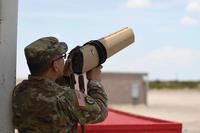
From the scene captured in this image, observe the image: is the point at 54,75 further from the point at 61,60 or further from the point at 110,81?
the point at 110,81

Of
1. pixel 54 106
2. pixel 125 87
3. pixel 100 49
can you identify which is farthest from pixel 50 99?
pixel 125 87

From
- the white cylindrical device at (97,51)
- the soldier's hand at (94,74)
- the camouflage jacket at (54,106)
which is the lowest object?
the camouflage jacket at (54,106)

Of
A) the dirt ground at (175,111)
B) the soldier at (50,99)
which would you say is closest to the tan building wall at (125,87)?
the dirt ground at (175,111)

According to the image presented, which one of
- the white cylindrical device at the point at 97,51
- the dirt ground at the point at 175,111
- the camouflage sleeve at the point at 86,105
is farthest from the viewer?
the dirt ground at the point at 175,111

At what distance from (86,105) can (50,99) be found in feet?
0.69

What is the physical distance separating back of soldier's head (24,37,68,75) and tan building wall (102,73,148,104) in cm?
3021

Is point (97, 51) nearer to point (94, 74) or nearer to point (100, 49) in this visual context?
point (100, 49)

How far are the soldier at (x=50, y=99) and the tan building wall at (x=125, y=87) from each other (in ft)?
99.0

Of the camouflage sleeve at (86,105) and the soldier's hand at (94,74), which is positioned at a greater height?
the soldier's hand at (94,74)

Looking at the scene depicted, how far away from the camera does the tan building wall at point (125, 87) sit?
3350 cm

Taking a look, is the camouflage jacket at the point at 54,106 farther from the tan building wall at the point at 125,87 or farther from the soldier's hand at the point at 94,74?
the tan building wall at the point at 125,87

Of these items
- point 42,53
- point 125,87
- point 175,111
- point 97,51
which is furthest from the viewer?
point 125,87

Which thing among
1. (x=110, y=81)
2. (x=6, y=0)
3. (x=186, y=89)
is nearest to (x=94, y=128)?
(x=6, y=0)

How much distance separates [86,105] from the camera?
116 inches
